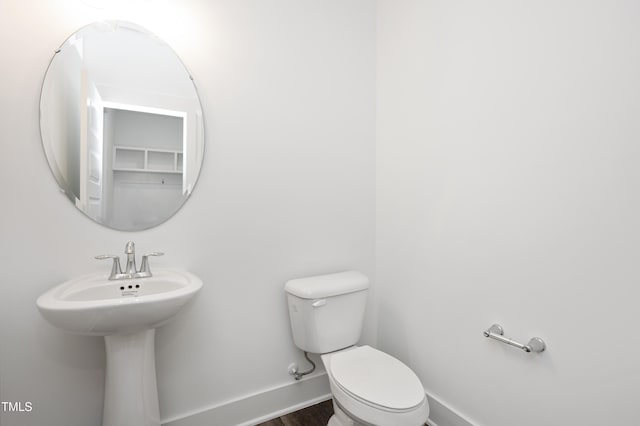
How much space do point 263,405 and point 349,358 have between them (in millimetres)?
567

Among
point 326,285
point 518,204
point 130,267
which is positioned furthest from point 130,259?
point 518,204

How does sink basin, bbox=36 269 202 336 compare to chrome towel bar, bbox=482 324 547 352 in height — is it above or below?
above

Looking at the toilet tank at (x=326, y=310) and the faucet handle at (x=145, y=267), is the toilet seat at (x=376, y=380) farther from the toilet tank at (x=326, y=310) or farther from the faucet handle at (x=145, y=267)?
the faucet handle at (x=145, y=267)

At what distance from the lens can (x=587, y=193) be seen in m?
0.97

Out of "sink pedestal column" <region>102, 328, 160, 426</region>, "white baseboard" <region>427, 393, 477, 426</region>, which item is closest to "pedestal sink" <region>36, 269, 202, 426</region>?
"sink pedestal column" <region>102, 328, 160, 426</region>

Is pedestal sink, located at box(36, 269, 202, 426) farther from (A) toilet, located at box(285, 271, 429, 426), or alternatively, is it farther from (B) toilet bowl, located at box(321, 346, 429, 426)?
(B) toilet bowl, located at box(321, 346, 429, 426)

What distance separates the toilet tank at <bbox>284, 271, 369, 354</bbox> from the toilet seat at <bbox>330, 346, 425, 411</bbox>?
95mm

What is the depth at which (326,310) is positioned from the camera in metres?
1.47

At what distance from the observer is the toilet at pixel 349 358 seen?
1.06 metres

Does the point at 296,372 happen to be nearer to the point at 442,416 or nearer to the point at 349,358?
the point at 349,358

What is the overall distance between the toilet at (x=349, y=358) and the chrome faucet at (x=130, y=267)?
65cm

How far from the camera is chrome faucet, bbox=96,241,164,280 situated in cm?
119

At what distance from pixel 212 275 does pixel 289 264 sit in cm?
40

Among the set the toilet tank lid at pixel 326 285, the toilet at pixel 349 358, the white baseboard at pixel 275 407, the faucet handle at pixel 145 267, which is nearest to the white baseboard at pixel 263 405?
the white baseboard at pixel 275 407
